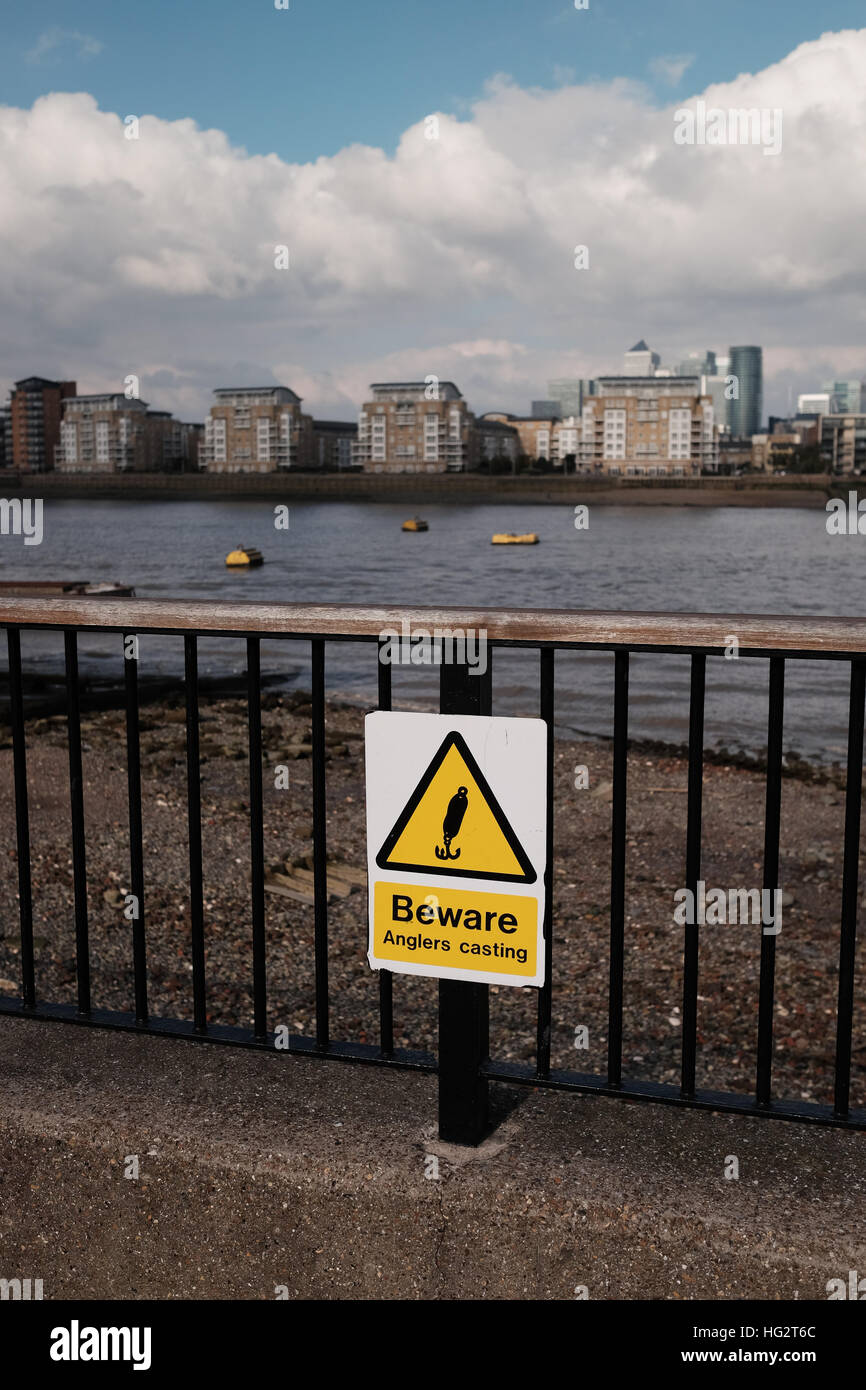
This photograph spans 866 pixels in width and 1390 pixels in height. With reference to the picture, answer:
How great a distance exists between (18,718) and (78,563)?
56.2m

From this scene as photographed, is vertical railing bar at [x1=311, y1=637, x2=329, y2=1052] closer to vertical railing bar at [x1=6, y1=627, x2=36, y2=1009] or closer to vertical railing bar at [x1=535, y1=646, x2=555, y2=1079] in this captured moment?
vertical railing bar at [x1=535, y1=646, x2=555, y2=1079]

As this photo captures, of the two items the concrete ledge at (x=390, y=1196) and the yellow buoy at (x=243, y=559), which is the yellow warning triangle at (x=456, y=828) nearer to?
the concrete ledge at (x=390, y=1196)

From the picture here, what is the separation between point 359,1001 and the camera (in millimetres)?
6305

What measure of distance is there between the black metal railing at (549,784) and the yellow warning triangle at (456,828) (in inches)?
3.8

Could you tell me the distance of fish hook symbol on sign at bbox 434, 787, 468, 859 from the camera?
2.88 meters

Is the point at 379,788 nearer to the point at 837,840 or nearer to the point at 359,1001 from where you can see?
the point at 359,1001

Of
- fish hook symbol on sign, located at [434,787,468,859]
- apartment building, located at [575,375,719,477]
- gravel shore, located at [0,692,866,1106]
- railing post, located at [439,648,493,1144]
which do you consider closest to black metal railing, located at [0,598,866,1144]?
railing post, located at [439,648,493,1144]

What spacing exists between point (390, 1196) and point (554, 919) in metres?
5.13

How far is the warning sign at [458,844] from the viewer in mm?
2811

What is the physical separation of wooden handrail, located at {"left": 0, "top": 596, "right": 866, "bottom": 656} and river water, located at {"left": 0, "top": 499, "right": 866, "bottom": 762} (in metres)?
10.9

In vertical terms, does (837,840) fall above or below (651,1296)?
below

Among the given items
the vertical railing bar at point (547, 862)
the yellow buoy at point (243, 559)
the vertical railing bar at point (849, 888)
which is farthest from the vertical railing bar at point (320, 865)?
the yellow buoy at point (243, 559)
